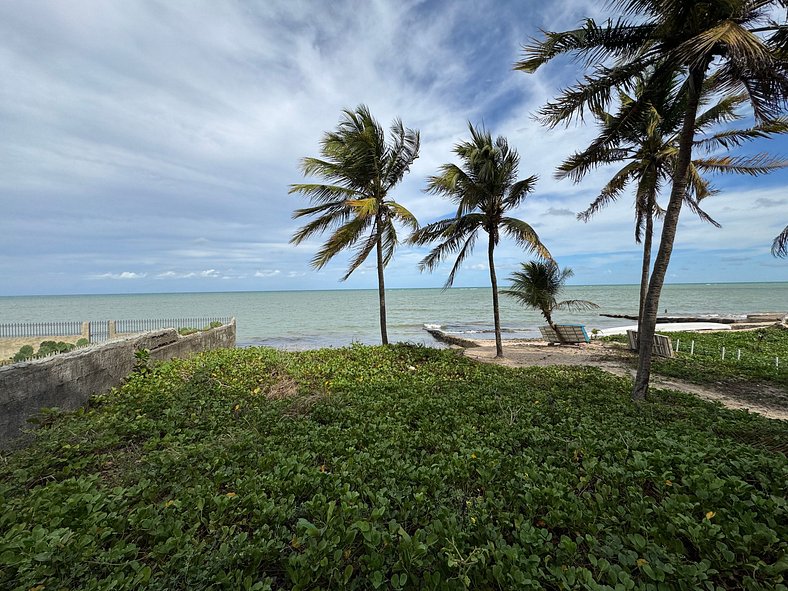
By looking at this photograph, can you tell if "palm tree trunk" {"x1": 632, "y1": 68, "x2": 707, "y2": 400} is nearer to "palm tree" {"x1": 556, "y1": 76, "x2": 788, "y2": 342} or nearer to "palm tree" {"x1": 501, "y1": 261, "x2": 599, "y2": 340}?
"palm tree" {"x1": 556, "y1": 76, "x2": 788, "y2": 342}

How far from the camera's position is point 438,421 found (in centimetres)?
420

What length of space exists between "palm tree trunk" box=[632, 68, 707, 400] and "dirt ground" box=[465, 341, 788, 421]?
116 centimetres

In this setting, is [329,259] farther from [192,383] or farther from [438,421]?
[438,421]

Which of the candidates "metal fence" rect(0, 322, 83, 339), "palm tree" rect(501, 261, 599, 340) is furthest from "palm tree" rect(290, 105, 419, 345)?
"metal fence" rect(0, 322, 83, 339)

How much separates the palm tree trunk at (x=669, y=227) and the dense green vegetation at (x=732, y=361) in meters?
3.31

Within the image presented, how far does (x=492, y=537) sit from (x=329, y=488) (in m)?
1.23

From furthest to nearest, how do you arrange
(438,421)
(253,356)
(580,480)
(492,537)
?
(253,356), (438,421), (580,480), (492,537)

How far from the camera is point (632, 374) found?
340 inches

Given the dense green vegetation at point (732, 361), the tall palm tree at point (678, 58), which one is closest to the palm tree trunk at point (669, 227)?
the tall palm tree at point (678, 58)

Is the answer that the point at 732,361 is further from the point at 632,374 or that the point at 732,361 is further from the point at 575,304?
the point at 575,304

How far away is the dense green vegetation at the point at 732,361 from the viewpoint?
26.3 ft

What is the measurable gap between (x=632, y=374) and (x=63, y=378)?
1122 centimetres

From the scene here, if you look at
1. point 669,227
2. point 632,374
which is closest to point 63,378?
point 669,227

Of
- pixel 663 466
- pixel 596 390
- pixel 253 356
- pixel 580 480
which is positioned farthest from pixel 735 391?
pixel 253 356
